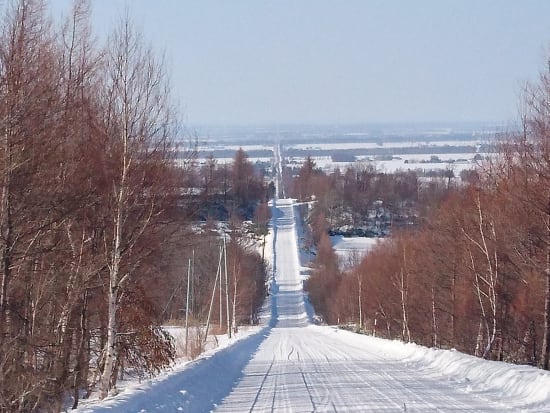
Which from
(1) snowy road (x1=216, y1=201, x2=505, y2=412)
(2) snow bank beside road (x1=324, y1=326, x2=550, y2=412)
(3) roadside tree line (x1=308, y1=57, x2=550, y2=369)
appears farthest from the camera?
(3) roadside tree line (x1=308, y1=57, x2=550, y2=369)

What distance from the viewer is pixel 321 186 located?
16512cm

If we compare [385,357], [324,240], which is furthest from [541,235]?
[324,240]

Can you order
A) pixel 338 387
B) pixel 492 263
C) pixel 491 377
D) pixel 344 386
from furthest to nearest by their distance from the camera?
1. pixel 492 263
2. pixel 344 386
3. pixel 338 387
4. pixel 491 377

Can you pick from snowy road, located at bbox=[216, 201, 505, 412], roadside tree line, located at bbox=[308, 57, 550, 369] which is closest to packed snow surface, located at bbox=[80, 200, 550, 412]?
snowy road, located at bbox=[216, 201, 505, 412]

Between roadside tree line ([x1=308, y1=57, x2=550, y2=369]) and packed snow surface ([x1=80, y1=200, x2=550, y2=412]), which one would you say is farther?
roadside tree line ([x1=308, y1=57, x2=550, y2=369])

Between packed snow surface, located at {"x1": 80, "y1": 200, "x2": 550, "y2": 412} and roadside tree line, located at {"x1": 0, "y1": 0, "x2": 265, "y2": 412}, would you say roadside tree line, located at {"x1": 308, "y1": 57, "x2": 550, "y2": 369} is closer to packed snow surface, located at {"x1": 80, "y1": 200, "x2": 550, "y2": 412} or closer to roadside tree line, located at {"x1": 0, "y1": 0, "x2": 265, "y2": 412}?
packed snow surface, located at {"x1": 80, "y1": 200, "x2": 550, "y2": 412}

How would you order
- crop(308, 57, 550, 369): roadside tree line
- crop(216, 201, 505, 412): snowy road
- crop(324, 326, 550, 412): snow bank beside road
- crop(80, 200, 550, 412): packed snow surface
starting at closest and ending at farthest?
crop(80, 200, 550, 412): packed snow surface, crop(324, 326, 550, 412): snow bank beside road, crop(216, 201, 505, 412): snowy road, crop(308, 57, 550, 369): roadside tree line

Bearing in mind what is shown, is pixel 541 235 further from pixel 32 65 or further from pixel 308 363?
pixel 32 65

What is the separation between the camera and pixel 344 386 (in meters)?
Result: 19.8

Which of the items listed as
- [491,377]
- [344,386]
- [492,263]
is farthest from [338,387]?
[492,263]

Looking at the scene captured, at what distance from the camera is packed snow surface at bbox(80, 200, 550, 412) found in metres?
15.2

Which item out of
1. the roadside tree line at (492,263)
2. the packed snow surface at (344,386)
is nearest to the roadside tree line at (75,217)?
the packed snow surface at (344,386)

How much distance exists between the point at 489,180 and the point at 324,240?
82002mm

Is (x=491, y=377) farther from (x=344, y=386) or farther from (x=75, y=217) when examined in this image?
(x=75, y=217)
